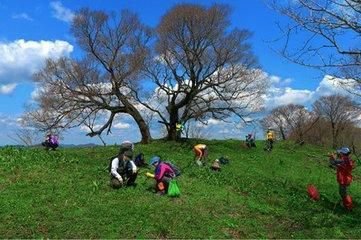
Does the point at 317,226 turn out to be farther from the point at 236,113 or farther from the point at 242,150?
the point at 236,113

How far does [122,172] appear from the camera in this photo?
52.3ft

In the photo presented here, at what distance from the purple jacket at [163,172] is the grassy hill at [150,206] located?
58cm

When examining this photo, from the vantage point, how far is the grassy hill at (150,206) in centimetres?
1195

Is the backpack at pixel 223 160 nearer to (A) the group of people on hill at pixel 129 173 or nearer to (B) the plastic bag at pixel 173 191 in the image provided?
(A) the group of people on hill at pixel 129 173

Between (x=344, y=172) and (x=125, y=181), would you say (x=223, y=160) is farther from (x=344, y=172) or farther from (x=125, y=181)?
(x=125, y=181)

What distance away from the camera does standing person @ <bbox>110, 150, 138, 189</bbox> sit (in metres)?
15.6

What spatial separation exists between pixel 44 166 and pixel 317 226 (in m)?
9.98

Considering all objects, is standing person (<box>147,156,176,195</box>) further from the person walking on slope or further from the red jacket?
the person walking on slope

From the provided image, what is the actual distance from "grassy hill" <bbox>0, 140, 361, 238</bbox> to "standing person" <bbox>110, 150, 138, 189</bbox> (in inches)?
14.1

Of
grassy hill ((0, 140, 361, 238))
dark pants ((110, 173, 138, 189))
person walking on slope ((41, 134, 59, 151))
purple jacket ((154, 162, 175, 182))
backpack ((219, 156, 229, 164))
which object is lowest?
grassy hill ((0, 140, 361, 238))

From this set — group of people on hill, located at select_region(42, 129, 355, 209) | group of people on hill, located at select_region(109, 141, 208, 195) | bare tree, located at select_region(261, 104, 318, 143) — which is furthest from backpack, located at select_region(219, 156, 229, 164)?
bare tree, located at select_region(261, 104, 318, 143)

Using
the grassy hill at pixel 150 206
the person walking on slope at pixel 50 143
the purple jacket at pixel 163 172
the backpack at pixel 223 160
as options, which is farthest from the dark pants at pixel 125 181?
the backpack at pixel 223 160

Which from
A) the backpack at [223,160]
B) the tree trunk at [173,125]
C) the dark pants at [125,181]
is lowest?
the dark pants at [125,181]

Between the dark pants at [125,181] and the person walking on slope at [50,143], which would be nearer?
the dark pants at [125,181]
